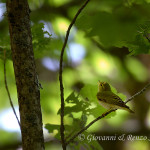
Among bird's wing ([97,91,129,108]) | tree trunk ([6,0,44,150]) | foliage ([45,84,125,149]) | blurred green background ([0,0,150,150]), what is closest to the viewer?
tree trunk ([6,0,44,150])

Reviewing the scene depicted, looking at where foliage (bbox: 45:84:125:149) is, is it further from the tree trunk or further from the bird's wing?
the tree trunk

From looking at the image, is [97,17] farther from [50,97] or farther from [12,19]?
[50,97]

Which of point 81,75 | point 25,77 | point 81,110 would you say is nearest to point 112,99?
point 81,110

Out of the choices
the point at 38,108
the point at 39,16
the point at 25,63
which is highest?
the point at 39,16

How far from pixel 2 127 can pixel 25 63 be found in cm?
361

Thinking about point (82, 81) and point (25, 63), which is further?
point (82, 81)

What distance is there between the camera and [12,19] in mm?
1259

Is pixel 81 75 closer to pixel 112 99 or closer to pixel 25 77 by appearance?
pixel 112 99

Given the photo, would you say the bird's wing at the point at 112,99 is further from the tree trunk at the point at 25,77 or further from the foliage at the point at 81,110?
the tree trunk at the point at 25,77

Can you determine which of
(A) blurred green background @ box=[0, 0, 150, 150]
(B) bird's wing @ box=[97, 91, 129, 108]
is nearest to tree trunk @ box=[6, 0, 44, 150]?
(B) bird's wing @ box=[97, 91, 129, 108]

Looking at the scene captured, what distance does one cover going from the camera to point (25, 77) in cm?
121

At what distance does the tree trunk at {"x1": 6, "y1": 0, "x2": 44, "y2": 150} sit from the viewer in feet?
3.88

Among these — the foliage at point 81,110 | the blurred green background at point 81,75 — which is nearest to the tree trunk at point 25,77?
the foliage at point 81,110

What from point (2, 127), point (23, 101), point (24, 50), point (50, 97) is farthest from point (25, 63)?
point (2, 127)
